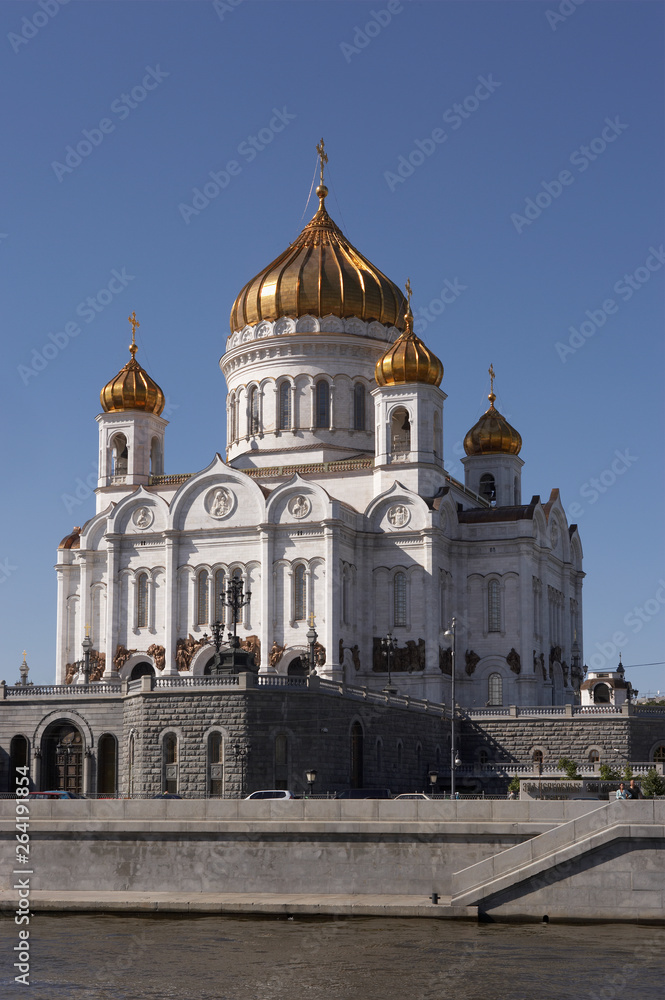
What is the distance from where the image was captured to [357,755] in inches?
2008

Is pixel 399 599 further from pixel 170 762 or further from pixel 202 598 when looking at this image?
pixel 170 762

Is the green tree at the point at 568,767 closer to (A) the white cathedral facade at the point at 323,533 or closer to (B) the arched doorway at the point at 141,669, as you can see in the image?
(A) the white cathedral facade at the point at 323,533

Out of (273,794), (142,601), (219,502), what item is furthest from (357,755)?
(142,601)

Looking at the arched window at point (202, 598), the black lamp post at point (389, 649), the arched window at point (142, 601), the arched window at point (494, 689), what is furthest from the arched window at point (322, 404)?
the arched window at point (494, 689)

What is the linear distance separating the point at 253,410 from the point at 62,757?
2400 cm

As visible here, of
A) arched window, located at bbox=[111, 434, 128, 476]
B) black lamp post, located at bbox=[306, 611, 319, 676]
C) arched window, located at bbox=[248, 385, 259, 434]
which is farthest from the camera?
arched window, located at bbox=[248, 385, 259, 434]

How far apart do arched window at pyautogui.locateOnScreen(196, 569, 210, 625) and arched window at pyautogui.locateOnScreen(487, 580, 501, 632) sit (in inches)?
498

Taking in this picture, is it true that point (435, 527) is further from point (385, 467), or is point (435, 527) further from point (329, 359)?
point (329, 359)

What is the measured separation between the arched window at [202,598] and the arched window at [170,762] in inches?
619

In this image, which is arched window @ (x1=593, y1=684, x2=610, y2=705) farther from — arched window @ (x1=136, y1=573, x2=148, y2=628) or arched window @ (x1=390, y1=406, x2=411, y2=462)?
arched window @ (x1=136, y1=573, x2=148, y2=628)

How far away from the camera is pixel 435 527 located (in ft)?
206

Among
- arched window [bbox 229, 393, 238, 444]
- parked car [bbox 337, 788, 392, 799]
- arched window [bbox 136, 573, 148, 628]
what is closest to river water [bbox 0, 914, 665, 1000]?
parked car [bbox 337, 788, 392, 799]

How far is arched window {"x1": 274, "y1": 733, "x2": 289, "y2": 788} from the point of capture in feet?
152

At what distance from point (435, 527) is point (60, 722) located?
62.3 ft
